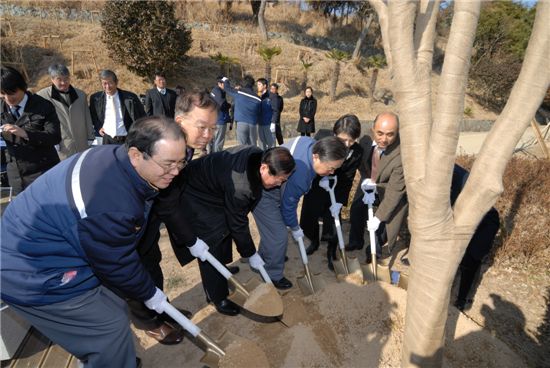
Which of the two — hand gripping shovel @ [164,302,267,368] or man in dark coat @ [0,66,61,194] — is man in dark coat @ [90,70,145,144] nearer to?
man in dark coat @ [0,66,61,194]

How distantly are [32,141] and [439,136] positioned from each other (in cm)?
336

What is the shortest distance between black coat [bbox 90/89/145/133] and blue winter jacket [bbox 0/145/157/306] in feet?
9.47

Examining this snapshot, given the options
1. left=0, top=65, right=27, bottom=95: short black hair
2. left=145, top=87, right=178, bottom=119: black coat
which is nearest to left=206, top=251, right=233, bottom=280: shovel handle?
left=0, top=65, right=27, bottom=95: short black hair

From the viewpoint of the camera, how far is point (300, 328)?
264 centimetres

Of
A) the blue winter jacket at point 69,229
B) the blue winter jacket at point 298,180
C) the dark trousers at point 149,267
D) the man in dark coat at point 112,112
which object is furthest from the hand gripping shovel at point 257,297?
the man in dark coat at point 112,112

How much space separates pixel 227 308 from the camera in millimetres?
2949

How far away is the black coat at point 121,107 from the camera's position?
164 inches

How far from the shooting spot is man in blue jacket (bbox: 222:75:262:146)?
6613 mm

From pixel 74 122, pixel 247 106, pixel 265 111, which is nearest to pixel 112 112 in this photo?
pixel 74 122

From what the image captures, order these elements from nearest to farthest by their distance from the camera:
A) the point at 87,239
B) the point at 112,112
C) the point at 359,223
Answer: the point at 87,239
the point at 359,223
the point at 112,112

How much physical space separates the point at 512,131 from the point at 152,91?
17.9 feet

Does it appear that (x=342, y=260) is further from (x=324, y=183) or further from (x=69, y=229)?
(x=69, y=229)

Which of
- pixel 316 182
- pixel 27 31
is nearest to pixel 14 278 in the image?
pixel 316 182

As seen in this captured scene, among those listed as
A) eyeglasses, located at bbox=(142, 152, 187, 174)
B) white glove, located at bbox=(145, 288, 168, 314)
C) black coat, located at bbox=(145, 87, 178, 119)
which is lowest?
white glove, located at bbox=(145, 288, 168, 314)
